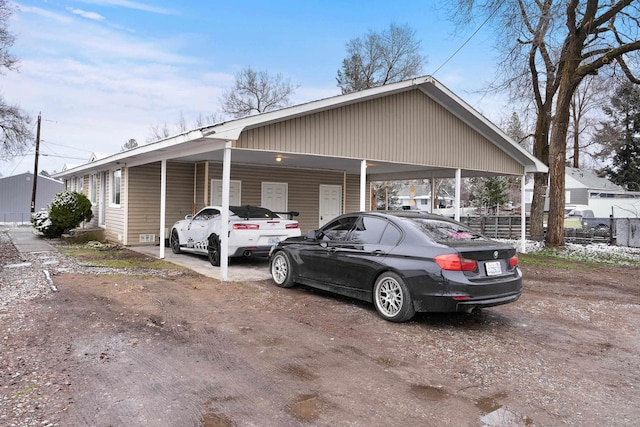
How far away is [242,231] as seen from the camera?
9.38 metres

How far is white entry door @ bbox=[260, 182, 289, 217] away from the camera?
14.9 meters

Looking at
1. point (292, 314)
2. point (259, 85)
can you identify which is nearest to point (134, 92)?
point (259, 85)

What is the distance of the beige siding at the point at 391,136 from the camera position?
29.5 feet

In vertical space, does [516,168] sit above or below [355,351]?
above

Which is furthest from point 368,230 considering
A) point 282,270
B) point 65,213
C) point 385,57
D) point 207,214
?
point 385,57

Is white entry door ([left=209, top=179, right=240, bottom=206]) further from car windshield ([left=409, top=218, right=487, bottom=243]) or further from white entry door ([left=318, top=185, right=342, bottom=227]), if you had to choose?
car windshield ([left=409, top=218, right=487, bottom=243])

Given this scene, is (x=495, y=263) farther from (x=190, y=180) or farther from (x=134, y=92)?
(x=134, y=92)

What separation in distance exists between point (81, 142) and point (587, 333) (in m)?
53.3

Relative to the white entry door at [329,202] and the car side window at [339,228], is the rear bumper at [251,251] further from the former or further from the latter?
the white entry door at [329,202]

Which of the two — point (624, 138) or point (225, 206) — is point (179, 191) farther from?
point (624, 138)

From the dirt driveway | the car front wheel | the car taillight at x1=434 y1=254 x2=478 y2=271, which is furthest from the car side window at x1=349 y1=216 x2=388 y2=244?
the car front wheel

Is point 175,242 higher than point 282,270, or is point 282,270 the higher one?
point 175,242

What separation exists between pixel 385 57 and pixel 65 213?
26.7m

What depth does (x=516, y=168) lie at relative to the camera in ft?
45.3
